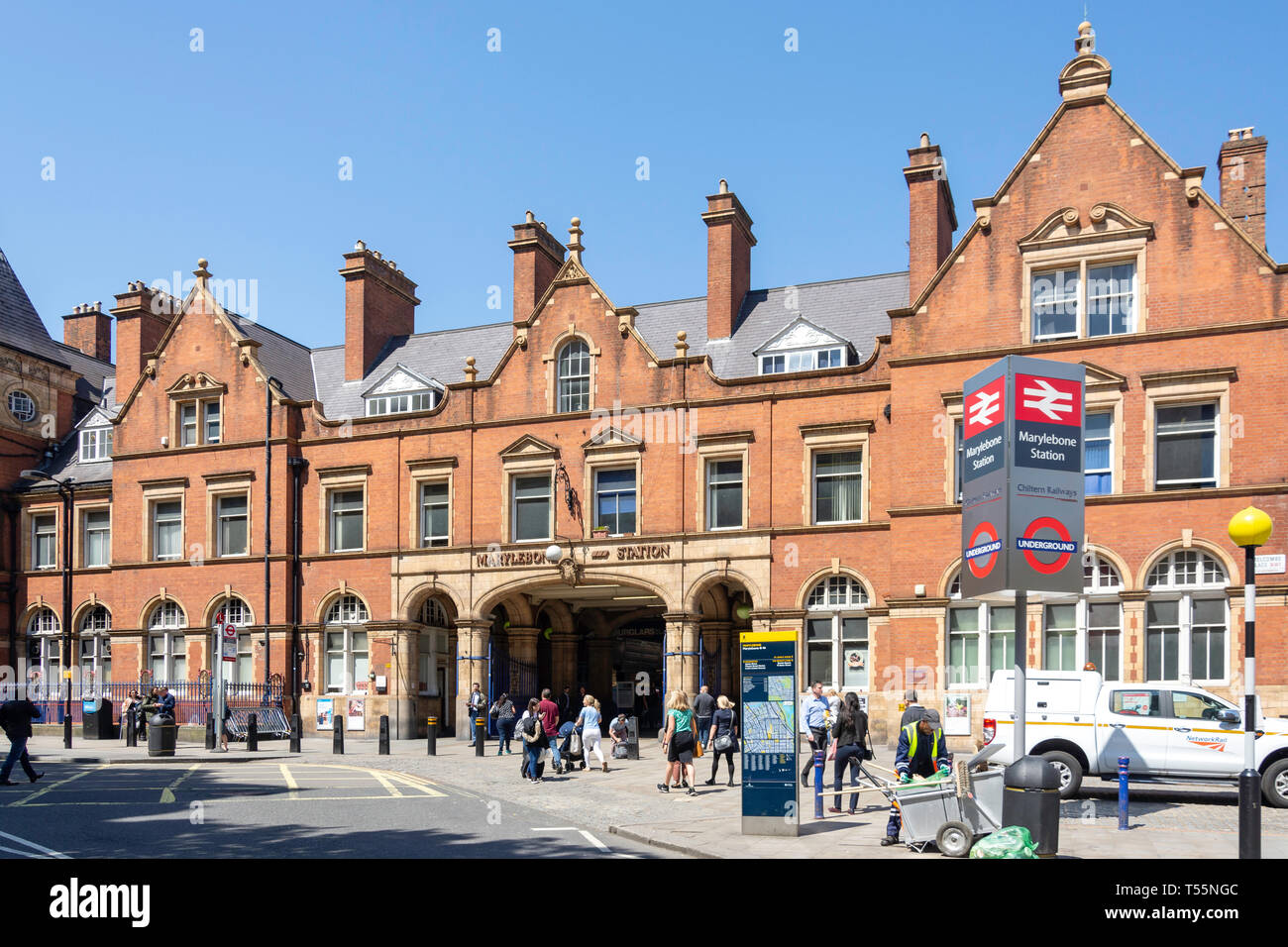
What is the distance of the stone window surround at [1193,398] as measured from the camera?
26.8m

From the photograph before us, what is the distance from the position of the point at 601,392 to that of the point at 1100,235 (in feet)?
45.4

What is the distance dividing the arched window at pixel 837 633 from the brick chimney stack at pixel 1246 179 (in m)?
13.5

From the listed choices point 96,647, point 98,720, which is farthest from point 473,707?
point 96,647

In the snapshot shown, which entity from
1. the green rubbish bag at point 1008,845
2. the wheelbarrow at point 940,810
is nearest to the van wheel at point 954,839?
the wheelbarrow at point 940,810

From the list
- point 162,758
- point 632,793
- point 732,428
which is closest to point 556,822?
point 632,793

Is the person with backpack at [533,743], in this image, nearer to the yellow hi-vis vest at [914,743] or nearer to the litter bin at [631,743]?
the litter bin at [631,743]

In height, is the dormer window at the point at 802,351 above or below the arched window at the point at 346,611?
above

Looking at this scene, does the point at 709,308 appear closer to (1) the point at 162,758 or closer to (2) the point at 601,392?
(2) the point at 601,392

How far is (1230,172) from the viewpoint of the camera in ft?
103

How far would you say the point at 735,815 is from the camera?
17.8 meters

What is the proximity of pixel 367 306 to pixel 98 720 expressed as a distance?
15.3m

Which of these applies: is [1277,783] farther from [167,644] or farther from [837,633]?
[167,644]

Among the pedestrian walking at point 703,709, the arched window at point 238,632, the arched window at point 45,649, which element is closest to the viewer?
the pedestrian walking at point 703,709

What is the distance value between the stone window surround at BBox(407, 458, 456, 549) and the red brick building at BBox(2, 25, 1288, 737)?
114 mm
